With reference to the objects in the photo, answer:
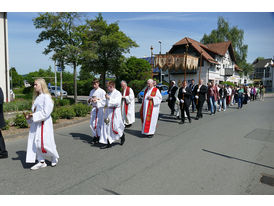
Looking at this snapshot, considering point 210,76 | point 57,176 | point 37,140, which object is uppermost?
point 210,76

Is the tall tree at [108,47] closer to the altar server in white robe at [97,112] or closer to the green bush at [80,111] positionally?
the green bush at [80,111]

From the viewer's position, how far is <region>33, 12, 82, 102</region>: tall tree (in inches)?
537

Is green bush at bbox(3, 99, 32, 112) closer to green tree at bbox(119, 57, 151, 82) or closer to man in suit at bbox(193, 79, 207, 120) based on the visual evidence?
man in suit at bbox(193, 79, 207, 120)

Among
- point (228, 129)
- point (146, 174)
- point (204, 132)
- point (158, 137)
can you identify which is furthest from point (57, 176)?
point (228, 129)

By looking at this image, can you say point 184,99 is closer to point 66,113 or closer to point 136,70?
point 66,113

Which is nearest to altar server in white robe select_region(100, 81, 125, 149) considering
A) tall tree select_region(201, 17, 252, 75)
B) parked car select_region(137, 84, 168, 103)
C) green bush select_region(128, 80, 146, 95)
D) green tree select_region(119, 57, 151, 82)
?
parked car select_region(137, 84, 168, 103)

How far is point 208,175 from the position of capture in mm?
4203

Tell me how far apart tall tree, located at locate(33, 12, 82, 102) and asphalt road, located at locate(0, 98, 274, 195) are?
25.7 feet

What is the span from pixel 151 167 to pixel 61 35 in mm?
12063

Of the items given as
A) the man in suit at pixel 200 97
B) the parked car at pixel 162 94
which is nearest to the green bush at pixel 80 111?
the man in suit at pixel 200 97

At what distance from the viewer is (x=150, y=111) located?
7.48 meters

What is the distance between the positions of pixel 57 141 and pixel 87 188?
141 inches

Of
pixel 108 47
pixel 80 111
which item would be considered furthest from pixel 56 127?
pixel 108 47

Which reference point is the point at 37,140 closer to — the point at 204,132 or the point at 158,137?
the point at 158,137
